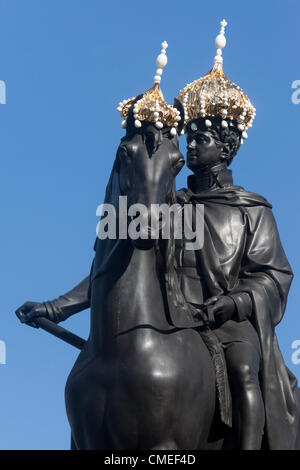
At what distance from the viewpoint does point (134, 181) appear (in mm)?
7488

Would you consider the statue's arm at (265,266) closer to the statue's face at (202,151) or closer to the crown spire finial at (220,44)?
the statue's face at (202,151)

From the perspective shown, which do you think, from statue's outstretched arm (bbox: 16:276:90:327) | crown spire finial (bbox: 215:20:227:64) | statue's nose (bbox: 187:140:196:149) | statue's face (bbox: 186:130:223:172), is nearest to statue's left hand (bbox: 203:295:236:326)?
statue's outstretched arm (bbox: 16:276:90:327)

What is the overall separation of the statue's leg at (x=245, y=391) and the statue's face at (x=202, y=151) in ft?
6.98

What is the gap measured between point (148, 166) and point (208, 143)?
241 cm

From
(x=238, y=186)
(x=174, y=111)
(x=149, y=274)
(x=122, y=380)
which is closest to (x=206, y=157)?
(x=238, y=186)

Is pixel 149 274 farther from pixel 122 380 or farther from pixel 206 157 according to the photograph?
pixel 206 157

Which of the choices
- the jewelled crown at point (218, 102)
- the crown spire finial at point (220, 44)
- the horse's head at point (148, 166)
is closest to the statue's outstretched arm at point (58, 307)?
the horse's head at point (148, 166)

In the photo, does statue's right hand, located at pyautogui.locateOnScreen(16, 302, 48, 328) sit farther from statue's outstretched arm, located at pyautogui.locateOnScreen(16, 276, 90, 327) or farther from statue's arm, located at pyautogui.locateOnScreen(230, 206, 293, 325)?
statue's arm, located at pyautogui.locateOnScreen(230, 206, 293, 325)

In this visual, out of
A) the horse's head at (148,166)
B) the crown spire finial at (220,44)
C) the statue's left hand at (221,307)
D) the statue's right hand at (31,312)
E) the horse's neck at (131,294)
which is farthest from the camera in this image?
the crown spire finial at (220,44)

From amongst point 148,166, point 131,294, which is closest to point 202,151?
point 148,166

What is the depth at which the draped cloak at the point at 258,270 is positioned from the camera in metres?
8.76

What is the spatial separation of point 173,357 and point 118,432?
2.50ft

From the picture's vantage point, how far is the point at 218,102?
9805 mm

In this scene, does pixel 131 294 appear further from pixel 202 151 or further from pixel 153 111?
pixel 202 151
